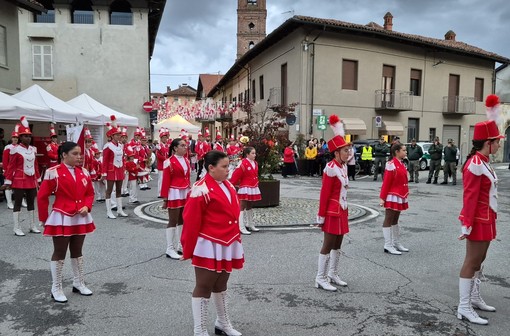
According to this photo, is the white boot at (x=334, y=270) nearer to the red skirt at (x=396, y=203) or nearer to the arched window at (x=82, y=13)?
the red skirt at (x=396, y=203)

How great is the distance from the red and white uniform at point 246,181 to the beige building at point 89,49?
2010cm

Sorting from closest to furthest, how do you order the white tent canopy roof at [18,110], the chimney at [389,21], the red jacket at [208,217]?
1. the red jacket at [208,217]
2. the white tent canopy roof at [18,110]
3. the chimney at [389,21]

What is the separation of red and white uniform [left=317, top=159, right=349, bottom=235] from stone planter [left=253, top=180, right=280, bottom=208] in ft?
18.0

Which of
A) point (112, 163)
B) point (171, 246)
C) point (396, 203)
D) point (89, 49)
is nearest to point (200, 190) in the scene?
point (171, 246)

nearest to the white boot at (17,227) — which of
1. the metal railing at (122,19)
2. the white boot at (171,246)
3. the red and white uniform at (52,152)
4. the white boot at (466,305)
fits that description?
the white boot at (171,246)

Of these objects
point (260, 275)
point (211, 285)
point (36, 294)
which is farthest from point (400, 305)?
point (36, 294)

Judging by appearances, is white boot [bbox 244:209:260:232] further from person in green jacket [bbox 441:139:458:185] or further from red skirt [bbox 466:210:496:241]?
person in green jacket [bbox 441:139:458:185]

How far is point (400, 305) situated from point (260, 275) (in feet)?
5.99

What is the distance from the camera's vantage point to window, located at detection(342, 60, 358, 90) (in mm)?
24891

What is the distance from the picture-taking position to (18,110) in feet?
38.2

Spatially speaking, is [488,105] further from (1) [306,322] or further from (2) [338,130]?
(1) [306,322]

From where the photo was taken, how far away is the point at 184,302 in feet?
15.0

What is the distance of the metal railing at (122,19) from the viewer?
25828 millimetres

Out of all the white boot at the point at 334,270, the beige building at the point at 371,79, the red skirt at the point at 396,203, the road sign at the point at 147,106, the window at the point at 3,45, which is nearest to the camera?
the white boot at the point at 334,270
